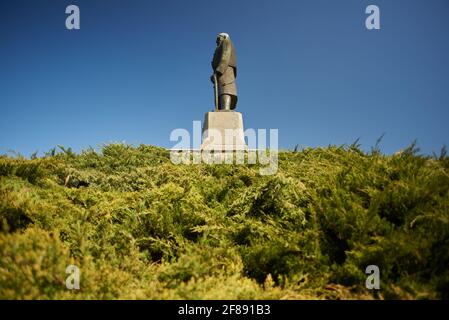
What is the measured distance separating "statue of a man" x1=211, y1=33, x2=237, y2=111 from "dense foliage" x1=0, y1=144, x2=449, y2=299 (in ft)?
23.8

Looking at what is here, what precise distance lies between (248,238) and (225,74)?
964cm

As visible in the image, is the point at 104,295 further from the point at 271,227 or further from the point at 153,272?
the point at 271,227

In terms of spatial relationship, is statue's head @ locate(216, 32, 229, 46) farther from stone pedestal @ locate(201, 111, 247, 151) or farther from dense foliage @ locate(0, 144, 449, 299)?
dense foliage @ locate(0, 144, 449, 299)

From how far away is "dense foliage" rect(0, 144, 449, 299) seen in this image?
108 inches

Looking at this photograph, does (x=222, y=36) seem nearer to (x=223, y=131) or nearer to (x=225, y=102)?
(x=225, y=102)

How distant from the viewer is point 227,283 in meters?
2.95

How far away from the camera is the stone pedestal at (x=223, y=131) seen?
11602 millimetres

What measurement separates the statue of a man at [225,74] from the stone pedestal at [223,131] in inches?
19.6

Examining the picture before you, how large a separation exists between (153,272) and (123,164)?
18.0 feet

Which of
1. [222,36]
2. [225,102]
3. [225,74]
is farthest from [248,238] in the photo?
[222,36]

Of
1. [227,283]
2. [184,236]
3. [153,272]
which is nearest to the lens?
[227,283]

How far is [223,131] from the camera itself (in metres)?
11.9

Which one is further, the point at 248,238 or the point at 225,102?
the point at 225,102
